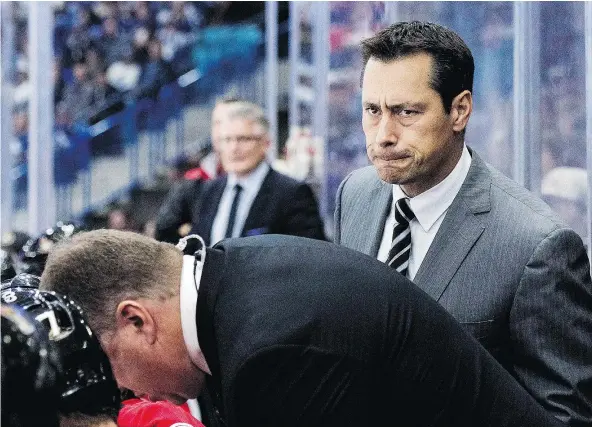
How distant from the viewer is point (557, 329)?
91.4 inches

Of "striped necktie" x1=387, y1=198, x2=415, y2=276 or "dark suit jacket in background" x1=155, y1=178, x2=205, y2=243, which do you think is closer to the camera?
"striped necktie" x1=387, y1=198, x2=415, y2=276

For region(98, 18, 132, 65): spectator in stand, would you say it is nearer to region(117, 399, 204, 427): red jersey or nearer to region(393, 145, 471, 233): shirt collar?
region(393, 145, 471, 233): shirt collar

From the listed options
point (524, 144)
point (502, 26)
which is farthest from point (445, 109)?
point (502, 26)

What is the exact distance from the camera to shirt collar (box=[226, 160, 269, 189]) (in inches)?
220

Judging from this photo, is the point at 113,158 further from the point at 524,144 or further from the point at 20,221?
the point at 524,144

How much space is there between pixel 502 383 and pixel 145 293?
0.70 meters

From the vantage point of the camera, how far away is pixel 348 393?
1.97 metres

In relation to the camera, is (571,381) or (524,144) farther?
(524,144)

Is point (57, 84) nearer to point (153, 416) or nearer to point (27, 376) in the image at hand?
point (153, 416)

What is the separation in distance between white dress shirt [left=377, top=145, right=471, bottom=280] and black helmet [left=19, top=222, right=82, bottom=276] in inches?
52.3

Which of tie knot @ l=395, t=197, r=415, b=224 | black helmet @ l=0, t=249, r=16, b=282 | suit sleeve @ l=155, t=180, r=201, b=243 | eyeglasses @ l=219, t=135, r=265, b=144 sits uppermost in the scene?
tie knot @ l=395, t=197, r=415, b=224

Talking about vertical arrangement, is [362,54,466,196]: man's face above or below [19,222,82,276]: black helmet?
above

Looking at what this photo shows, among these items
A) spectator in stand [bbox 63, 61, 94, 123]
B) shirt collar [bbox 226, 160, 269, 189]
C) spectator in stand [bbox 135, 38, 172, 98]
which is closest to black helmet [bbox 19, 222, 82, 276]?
shirt collar [bbox 226, 160, 269, 189]

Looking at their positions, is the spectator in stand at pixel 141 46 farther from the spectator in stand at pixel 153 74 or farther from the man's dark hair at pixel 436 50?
the man's dark hair at pixel 436 50
